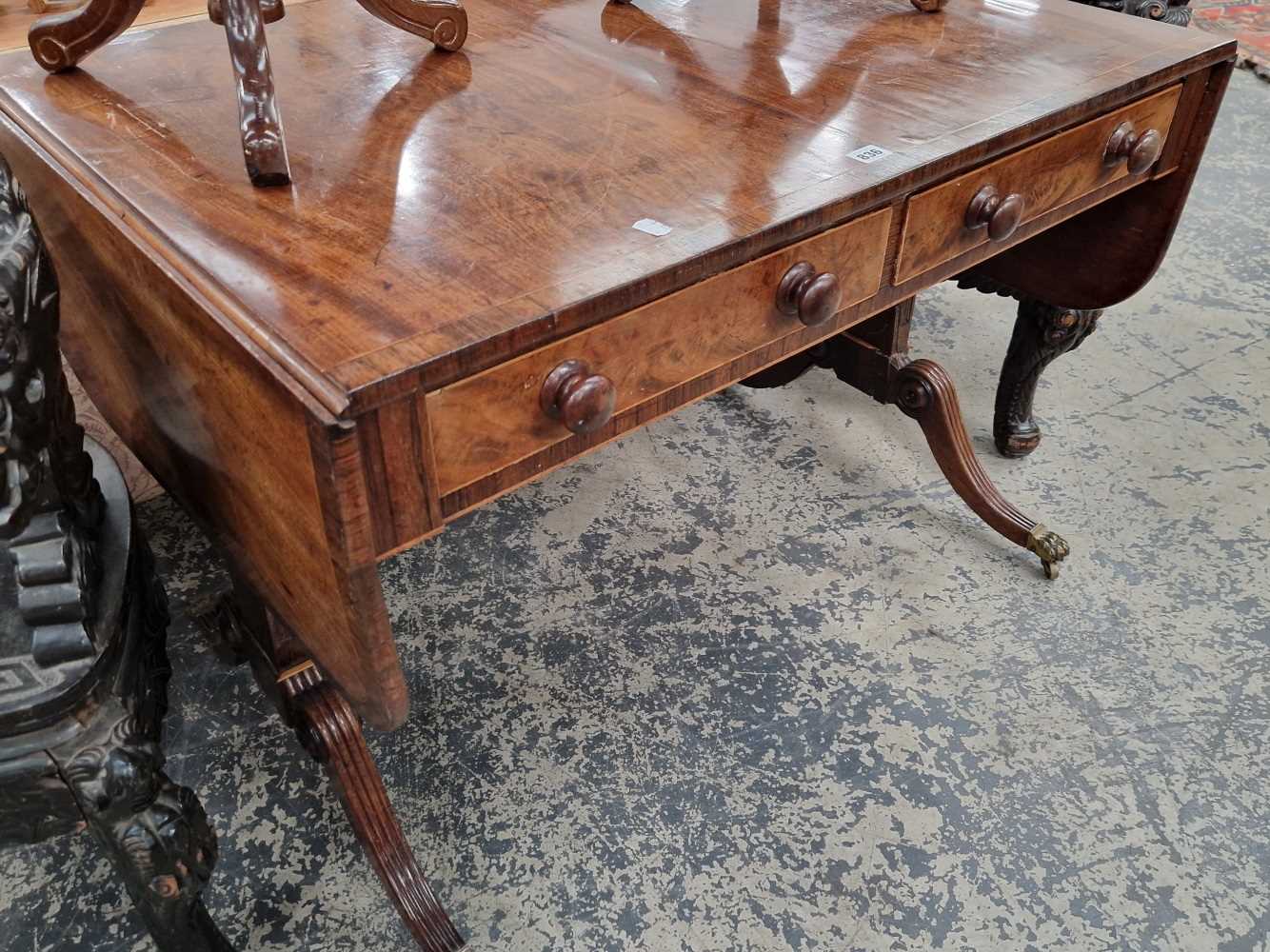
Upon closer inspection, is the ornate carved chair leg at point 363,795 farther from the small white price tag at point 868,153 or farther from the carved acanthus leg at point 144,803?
the small white price tag at point 868,153

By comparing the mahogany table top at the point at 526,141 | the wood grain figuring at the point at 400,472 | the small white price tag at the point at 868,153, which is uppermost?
the small white price tag at the point at 868,153

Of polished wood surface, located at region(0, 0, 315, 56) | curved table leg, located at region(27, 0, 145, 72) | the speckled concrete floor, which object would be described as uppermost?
curved table leg, located at region(27, 0, 145, 72)

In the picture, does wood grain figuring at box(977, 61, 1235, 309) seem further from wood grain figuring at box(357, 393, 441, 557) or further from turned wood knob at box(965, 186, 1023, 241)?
wood grain figuring at box(357, 393, 441, 557)

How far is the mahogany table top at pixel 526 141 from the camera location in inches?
31.9

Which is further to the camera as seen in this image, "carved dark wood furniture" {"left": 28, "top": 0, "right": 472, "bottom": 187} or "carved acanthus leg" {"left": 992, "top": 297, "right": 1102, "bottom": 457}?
"carved acanthus leg" {"left": 992, "top": 297, "right": 1102, "bottom": 457}

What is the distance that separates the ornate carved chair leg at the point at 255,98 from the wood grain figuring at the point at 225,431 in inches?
5.2

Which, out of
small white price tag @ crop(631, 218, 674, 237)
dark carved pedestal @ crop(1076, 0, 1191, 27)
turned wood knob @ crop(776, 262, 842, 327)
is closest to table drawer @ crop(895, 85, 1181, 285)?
turned wood knob @ crop(776, 262, 842, 327)

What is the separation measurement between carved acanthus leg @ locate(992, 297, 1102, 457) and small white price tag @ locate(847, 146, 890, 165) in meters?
0.82

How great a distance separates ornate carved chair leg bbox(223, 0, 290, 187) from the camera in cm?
94

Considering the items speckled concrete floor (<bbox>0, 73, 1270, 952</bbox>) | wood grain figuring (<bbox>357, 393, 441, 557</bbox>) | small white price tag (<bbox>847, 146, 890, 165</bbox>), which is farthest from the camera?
speckled concrete floor (<bbox>0, 73, 1270, 952</bbox>)

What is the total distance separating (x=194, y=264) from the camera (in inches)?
33.0

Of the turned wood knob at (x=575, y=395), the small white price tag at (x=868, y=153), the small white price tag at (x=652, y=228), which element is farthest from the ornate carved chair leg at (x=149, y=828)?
the small white price tag at (x=868, y=153)

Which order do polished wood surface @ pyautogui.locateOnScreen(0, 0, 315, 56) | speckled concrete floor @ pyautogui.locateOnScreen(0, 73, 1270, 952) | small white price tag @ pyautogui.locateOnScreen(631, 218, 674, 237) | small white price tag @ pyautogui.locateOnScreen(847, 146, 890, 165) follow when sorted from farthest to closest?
1. polished wood surface @ pyautogui.locateOnScreen(0, 0, 315, 56)
2. speckled concrete floor @ pyautogui.locateOnScreen(0, 73, 1270, 952)
3. small white price tag @ pyautogui.locateOnScreen(847, 146, 890, 165)
4. small white price tag @ pyautogui.locateOnScreen(631, 218, 674, 237)

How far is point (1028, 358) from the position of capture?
1849mm
